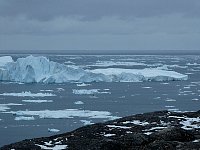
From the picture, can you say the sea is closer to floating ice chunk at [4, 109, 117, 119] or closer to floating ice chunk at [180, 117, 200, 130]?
floating ice chunk at [4, 109, 117, 119]

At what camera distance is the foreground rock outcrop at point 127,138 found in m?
10.0

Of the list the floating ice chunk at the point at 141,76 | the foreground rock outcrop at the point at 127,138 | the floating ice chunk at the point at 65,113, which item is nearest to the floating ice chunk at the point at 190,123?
the foreground rock outcrop at the point at 127,138

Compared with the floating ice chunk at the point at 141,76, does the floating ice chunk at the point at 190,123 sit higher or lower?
higher

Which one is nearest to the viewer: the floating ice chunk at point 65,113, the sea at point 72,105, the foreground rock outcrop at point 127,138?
the foreground rock outcrop at point 127,138

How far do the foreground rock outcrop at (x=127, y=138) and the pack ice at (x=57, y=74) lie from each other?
4399 centimetres

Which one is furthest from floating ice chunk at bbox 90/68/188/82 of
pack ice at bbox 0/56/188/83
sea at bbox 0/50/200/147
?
sea at bbox 0/50/200/147

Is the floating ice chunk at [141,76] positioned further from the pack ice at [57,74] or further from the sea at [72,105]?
the sea at [72,105]

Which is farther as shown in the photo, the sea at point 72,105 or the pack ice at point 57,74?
the pack ice at point 57,74

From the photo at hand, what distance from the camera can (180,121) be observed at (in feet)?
45.3

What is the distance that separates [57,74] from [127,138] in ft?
164

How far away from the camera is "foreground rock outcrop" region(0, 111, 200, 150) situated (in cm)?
1000

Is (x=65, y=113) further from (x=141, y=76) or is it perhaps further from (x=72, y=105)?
(x=141, y=76)

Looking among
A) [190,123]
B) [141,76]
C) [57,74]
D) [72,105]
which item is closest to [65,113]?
[72,105]

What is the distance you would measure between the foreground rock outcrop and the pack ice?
4399cm
